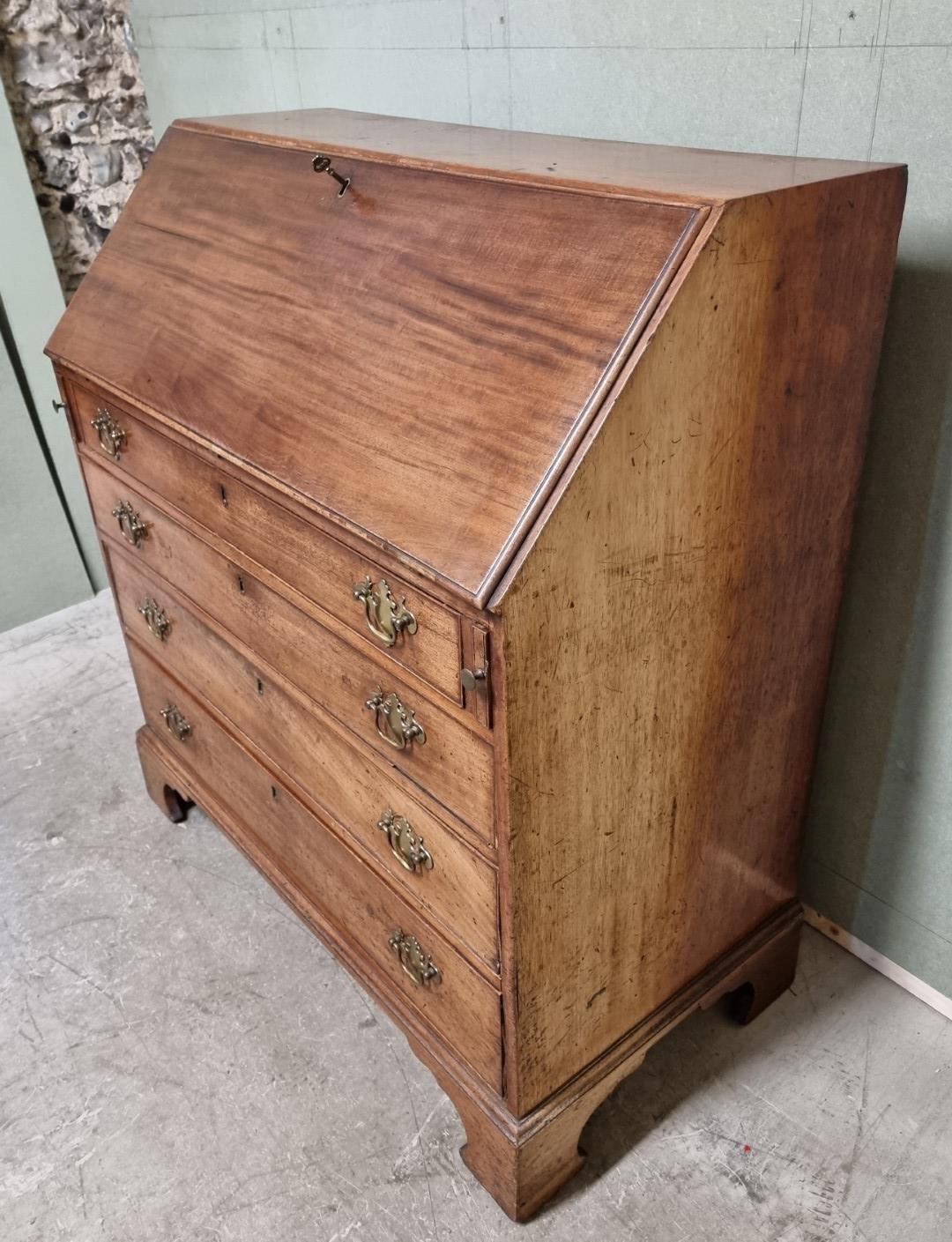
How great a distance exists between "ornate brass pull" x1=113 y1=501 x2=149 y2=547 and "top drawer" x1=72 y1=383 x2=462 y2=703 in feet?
0.35

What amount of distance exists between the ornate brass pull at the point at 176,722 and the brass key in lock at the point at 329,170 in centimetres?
114

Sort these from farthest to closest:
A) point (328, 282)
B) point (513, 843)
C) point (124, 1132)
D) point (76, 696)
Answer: point (76, 696), point (124, 1132), point (328, 282), point (513, 843)

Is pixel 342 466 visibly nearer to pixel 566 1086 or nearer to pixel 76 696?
pixel 566 1086

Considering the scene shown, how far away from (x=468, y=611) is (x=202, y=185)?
3.62 ft

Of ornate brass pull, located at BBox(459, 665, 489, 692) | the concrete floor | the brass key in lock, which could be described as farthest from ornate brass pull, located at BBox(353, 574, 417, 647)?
the concrete floor

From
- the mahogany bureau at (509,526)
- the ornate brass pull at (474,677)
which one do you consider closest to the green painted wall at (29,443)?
the mahogany bureau at (509,526)

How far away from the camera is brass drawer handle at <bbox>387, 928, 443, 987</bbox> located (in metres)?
1.53

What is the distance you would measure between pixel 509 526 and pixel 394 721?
388 millimetres

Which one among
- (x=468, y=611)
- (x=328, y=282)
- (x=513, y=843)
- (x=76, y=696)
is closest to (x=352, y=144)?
(x=328, y=282)

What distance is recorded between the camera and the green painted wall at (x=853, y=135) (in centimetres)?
134

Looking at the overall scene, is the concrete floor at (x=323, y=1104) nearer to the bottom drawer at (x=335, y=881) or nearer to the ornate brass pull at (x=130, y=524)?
the bottom drawer at (x=335, y=881)

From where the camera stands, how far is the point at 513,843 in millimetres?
1194

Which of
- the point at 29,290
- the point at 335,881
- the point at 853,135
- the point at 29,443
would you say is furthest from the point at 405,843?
the point at 29,290

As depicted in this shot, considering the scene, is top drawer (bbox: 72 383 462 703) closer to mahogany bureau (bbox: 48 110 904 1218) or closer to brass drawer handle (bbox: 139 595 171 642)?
mahogany bureau (bbox: 48 110 904 1218)
